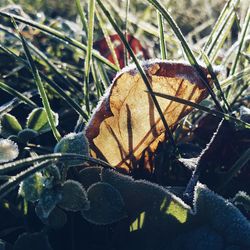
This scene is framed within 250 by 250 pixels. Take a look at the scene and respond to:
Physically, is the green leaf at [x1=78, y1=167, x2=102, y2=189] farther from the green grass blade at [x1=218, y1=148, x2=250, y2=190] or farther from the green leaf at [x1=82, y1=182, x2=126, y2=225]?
the green grass blade at [x1=218, y1=148, x2=250, y2=190]

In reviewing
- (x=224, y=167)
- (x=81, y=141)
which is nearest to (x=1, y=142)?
(x=81, y=141)

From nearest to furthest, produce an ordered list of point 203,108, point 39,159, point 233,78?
point 39,159
point 203,108
point 233,78

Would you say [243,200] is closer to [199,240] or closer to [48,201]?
[199,240]

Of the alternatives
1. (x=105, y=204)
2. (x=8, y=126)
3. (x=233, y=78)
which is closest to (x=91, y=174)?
(x=105, y=204)

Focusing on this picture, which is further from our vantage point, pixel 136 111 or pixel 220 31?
pixel 220 31

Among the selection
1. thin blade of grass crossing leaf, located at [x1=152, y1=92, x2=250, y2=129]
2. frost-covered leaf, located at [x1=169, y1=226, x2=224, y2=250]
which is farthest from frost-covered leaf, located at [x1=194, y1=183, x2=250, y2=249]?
thin blade of grass crossing leaf, located at [x1=152, y1=92, x2=250, y2=129]

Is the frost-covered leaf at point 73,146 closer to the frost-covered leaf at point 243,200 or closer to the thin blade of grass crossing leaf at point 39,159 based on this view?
the thin blade of grass crossing leaf at point 39,159
